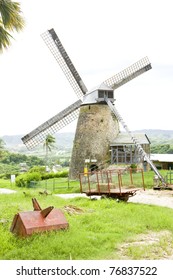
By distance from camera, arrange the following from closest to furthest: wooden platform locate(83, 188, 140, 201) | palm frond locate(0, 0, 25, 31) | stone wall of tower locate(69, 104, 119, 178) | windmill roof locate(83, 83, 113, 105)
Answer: palm frond locate(0, 0, 25, 31)
wooden platform locate(83, 188, 140, 201)
stone wall of tower locate(69, 104, 119, 178)
windmill roof locate(83, 83, 113, 105)

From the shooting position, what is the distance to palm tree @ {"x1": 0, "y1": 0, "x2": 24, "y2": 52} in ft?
32.0

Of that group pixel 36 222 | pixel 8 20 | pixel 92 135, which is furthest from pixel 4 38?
pixel 92 135

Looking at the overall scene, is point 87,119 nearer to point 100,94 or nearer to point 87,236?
point 100,94

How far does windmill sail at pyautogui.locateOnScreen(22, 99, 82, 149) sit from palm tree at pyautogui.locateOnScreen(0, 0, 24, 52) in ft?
58.9

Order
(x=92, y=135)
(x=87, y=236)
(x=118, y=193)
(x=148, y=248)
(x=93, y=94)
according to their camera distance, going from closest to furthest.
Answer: (x=148, y=248) → (x=87, y=236) → (x=118, y=193) → (x=92, y=135) → (x=93, y=94)

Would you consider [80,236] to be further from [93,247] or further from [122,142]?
[122,142]

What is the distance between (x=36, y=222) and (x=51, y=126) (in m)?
21.0

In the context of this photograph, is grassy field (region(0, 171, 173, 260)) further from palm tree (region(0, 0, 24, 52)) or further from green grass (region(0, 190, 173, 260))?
palm tree (region(0, 0, 24, 52))

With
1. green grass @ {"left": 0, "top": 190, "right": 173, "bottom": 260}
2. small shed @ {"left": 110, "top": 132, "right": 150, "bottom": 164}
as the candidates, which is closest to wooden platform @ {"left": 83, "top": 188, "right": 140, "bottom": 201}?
green grass @ {"left": 0, "top": 190, "right": 173, "bottom": 260}

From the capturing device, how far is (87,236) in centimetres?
812
